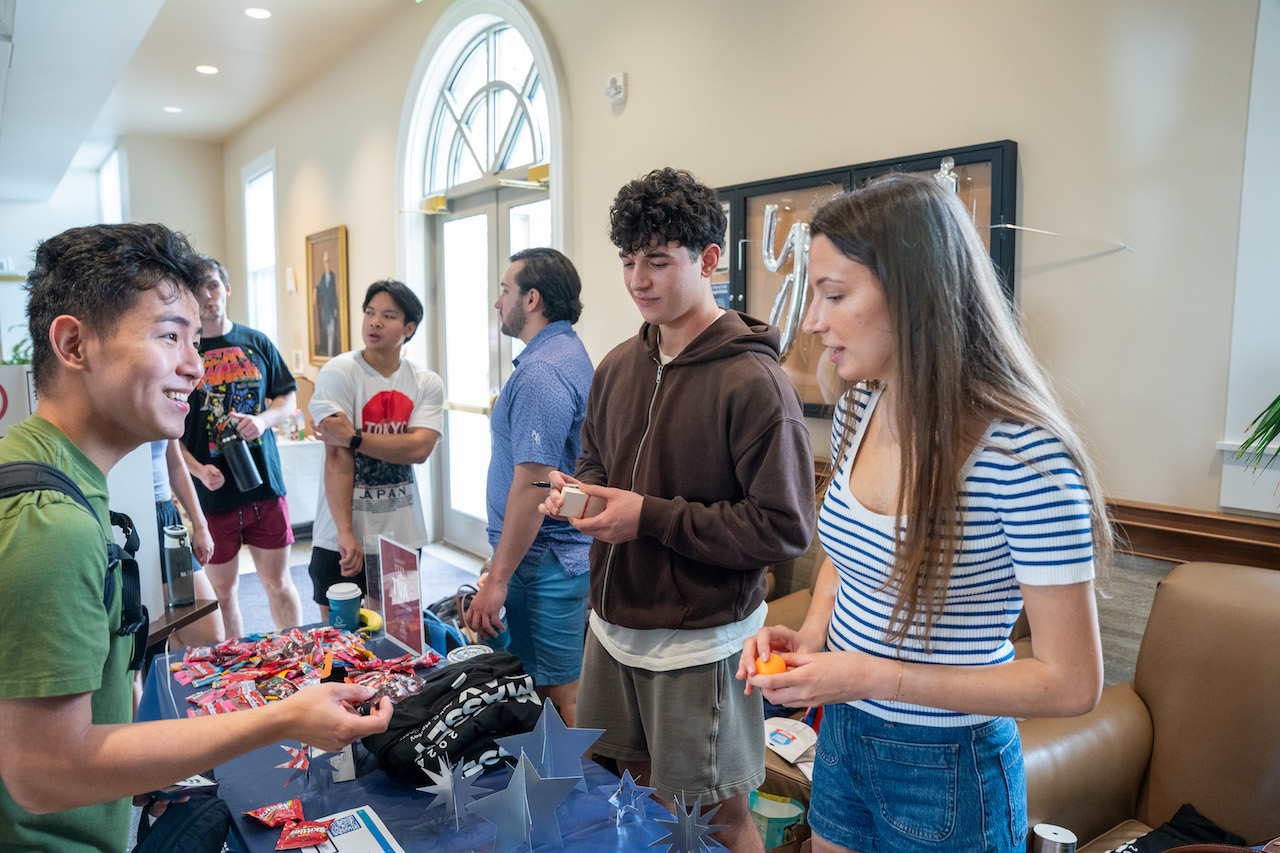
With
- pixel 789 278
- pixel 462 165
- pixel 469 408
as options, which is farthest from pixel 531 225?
pixel 789 278

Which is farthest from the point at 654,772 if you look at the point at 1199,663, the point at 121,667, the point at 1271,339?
the point at 1271,339

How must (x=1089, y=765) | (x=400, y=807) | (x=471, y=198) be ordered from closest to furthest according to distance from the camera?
(x=400, y=807) < (x=1089, y=765) < (x=471, y=198)

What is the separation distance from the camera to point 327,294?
6891 mm

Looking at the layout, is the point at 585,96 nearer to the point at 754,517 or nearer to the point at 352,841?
the point at 754,517

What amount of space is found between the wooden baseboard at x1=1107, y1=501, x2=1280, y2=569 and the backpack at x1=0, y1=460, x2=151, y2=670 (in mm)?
2139

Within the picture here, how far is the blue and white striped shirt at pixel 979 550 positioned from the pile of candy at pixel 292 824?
81 centimetres

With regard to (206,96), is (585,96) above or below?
below

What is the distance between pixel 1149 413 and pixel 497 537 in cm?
179

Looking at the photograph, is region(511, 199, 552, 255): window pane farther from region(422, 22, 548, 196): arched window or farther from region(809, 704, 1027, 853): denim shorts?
region(809, 704, 1027, 853): denim shorts

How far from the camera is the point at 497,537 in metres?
2.29

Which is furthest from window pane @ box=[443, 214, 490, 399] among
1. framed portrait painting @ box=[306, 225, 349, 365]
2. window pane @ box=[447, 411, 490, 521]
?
framed portrait painting @ box=[306, 225, 349, 365]

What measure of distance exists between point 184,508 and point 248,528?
0.32m

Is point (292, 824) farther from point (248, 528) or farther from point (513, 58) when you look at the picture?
point (513, 58)

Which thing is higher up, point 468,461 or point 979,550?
point 979,550
